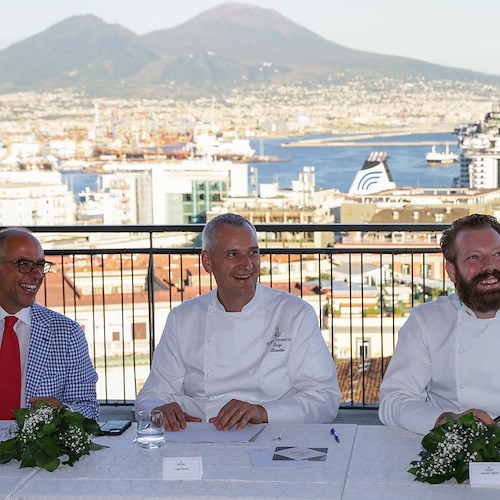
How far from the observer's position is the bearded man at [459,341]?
2.25 meters

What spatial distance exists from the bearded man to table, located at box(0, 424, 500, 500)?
291 mm

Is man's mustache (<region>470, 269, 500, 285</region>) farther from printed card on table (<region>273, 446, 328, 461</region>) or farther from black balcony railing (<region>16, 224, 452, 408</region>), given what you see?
black balcony railing (<region>16, 224, 452, 408</region>)

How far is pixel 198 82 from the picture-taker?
6391 centimetres

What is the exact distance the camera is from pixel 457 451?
1.66m

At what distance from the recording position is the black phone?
2.06 metres

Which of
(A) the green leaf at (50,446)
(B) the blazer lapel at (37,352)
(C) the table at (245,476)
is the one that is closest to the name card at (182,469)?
(C) the table at (245,476)

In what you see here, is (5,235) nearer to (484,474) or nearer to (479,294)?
(479,294)

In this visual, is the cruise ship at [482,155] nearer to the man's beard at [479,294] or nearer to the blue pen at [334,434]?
the man's beard at [479,294]

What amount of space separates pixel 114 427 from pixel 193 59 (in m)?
65.9

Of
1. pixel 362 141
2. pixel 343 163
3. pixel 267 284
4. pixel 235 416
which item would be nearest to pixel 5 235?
pixel 235 416

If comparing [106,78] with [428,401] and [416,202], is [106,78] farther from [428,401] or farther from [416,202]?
[428,401]

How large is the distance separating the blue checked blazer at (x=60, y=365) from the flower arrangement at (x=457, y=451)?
107 centimetres

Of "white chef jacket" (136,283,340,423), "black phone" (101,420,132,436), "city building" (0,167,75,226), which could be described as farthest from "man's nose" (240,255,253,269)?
"city building" (0,167,75,226)

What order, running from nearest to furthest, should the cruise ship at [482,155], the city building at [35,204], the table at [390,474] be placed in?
the table at [390,474] → the city building at [35,204] → the cruise ship at [482,155]
